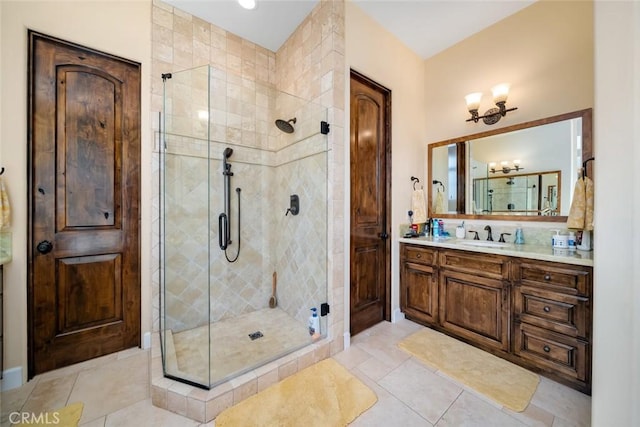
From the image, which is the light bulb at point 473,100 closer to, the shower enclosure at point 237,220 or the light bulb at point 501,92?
the light bulb at point 501,92

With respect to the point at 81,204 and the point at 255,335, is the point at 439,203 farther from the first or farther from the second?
the point at 81,204

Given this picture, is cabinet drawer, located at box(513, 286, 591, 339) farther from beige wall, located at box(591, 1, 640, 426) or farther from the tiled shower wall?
the tiled shower wall

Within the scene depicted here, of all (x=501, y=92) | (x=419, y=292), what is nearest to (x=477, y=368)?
(x=419, y=292)

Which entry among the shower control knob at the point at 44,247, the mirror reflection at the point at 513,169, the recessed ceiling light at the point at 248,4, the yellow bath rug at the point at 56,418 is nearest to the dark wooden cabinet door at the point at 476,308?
the mirror reflection at the point at 513,169

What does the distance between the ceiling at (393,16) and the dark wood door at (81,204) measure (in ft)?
3.26

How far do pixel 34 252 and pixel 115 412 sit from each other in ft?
4.11

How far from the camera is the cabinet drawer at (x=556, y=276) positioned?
1502 mm

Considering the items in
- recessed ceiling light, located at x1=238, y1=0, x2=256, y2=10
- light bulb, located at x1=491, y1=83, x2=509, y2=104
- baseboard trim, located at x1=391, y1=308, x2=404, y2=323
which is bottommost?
baseboard trim, located at x1=391, y1=308, x2=404, y2=323

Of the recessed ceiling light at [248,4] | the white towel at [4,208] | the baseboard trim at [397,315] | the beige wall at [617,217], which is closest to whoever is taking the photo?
the beige wall at [617,217]

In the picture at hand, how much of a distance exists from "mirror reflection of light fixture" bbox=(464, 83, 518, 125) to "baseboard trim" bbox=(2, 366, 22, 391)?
428cm

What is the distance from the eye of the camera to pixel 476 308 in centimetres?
201

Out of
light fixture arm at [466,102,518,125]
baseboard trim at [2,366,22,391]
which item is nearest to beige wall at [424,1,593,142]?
light fixture arm at [466,102,518,125]

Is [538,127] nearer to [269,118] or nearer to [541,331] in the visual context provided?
[541,331]

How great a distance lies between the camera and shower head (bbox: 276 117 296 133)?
2.38 m
